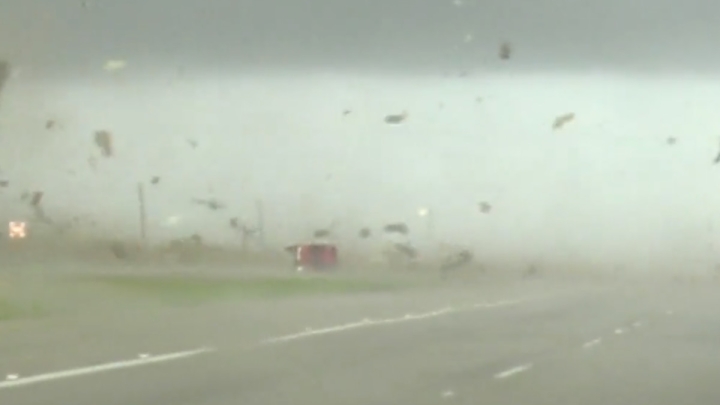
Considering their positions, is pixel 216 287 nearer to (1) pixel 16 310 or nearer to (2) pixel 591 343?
(1) pixel 16 310

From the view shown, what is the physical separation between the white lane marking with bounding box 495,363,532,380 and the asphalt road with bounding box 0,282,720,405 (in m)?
0.02

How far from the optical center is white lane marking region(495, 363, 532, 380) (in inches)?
695

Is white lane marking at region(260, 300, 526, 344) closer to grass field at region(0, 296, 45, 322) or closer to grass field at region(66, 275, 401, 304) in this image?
grass field at region(66, 275, 401, 304)

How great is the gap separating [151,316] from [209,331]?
86.3 inches

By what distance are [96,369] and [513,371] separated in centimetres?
525

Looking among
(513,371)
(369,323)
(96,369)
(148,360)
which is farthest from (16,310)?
(513,371)

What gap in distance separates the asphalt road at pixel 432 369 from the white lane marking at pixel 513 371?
0.08 ft

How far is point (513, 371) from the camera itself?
18438 mm

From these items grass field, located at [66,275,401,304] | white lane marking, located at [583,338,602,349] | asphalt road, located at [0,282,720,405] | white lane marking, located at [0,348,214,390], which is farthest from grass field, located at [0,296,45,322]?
white lane marking, located at [583,338,602,349]

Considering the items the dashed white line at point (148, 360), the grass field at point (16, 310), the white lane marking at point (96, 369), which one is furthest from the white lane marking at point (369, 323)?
the grass field at point (16, 310)

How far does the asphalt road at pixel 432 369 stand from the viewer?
48.6ft

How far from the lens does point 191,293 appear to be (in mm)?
35031

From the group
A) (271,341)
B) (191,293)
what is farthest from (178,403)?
(191,293)

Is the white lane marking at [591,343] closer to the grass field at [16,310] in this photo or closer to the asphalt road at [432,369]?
the asphalt road at [432,369]
